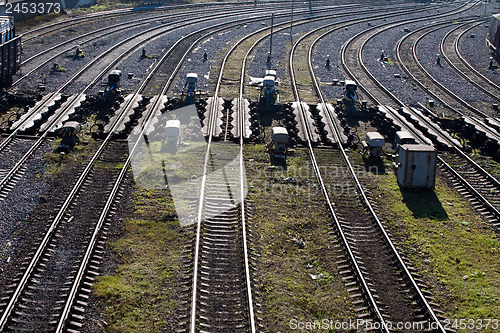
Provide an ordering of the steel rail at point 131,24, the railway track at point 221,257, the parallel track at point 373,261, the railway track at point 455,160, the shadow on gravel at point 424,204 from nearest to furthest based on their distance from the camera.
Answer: the railway track at point 221,257
the parallel track at point 373,261
the shadow on gravel at point 424,204
the railway track at point 455,160
the steel rail at point 131,24

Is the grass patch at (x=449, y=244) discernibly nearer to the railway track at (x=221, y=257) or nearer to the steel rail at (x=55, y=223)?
the railway track at (x=221, y=257)

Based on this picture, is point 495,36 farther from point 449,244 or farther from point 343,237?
point 343,237

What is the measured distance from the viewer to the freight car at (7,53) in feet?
74.9

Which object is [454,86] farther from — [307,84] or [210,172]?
[210,172]

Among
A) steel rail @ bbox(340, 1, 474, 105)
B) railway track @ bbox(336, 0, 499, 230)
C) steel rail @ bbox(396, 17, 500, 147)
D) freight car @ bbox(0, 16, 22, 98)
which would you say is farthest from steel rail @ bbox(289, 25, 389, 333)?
freight car @ bbox(0, 16, 22, 98)

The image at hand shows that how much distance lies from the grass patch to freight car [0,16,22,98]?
17.1 meters

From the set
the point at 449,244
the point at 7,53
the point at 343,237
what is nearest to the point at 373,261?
the point at 343,237

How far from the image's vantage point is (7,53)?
23391mm

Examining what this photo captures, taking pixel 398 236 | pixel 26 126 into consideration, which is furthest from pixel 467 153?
pixel 26 126

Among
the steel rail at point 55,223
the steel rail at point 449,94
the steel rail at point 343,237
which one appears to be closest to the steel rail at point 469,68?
the steel rail at point 449,94

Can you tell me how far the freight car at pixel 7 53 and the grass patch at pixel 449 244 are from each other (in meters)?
17.1

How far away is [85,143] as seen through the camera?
1759 cm

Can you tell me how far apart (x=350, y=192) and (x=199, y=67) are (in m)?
17.3

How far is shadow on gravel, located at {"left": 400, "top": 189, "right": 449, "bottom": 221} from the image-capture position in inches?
537
